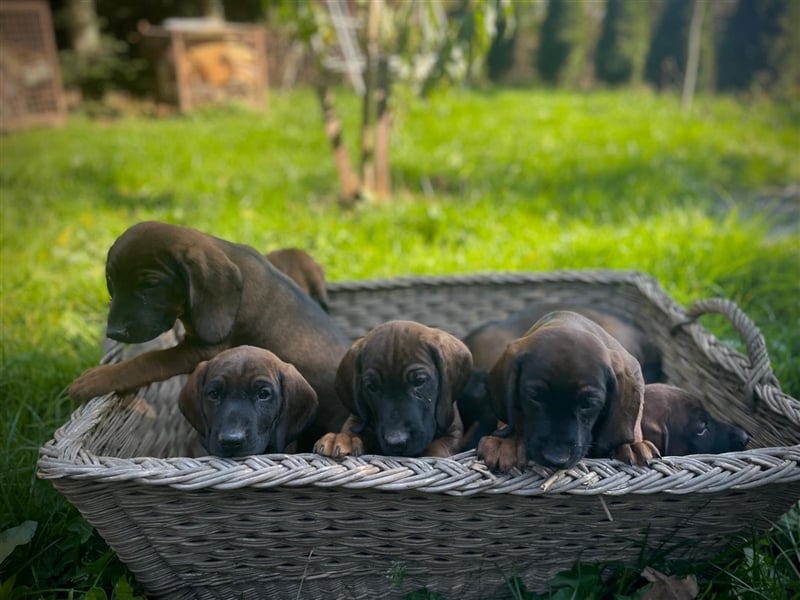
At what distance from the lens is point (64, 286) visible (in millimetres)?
5059

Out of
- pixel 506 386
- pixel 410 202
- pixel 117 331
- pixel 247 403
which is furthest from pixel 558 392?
pixel 410 202

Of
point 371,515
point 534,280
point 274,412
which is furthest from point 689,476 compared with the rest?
point 534,280

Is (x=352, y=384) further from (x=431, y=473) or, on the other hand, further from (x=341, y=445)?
(x=431, y=473)

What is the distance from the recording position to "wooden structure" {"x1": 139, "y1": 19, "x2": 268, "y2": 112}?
35.7ft

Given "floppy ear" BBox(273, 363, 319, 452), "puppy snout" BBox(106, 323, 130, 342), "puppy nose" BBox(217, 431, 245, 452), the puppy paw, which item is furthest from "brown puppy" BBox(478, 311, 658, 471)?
"puppy snout" BBox(106, 323, 130, 342)

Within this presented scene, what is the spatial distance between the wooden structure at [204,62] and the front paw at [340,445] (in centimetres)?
903

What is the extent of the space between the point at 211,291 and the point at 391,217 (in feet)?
12.0

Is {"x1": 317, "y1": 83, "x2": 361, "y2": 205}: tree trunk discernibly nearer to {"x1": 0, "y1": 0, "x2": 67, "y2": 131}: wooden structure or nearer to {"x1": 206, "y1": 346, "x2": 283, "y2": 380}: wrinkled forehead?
{"x1": 0, "y1": 0, "x2": 67, "y2": 131}: wooden structure

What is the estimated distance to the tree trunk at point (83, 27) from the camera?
938 cm

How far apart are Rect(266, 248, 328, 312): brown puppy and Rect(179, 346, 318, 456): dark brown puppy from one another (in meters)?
1.12

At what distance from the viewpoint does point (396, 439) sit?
8.73 feet

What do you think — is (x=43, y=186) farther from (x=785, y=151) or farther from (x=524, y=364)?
(x=785, y=151)

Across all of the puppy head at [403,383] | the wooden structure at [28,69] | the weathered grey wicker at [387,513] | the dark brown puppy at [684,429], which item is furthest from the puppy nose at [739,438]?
the wooden structure at [28,69]

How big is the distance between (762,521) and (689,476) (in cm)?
52
